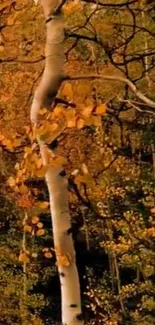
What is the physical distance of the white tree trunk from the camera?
11.8 feet

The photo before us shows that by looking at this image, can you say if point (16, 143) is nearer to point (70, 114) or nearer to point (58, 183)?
point (70, 114)

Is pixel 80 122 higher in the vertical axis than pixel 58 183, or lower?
higher

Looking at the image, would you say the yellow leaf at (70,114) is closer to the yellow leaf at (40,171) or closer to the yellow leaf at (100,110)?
the yellow leaf at (100,110)

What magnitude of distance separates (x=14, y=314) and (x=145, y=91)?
7681 mm

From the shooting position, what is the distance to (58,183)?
378cm

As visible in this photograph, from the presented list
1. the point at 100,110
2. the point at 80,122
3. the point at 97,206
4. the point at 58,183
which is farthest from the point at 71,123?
the point at 97,206

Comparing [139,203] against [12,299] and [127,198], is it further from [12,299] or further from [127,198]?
[12,299]

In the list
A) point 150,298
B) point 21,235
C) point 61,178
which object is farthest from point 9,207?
point 61,178

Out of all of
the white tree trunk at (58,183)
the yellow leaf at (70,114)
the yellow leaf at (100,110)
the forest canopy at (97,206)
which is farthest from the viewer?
the forest canopy at (97,206)

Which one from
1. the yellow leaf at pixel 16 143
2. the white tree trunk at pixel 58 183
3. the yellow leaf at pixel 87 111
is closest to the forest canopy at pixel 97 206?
the white tree trunk at pixel 58 183

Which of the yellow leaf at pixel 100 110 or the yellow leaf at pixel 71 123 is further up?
the yellow leaf at pixel 100 110

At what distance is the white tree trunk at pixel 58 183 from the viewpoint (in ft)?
11.8

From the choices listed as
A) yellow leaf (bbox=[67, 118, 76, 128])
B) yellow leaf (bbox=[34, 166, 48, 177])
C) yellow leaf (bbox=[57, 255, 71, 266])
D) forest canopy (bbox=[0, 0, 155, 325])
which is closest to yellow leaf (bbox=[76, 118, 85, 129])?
yellow leaf (bbox=[67, 118, 76, 128])

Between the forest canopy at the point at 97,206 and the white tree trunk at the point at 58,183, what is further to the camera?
the forest canopy at the point at 97,206
